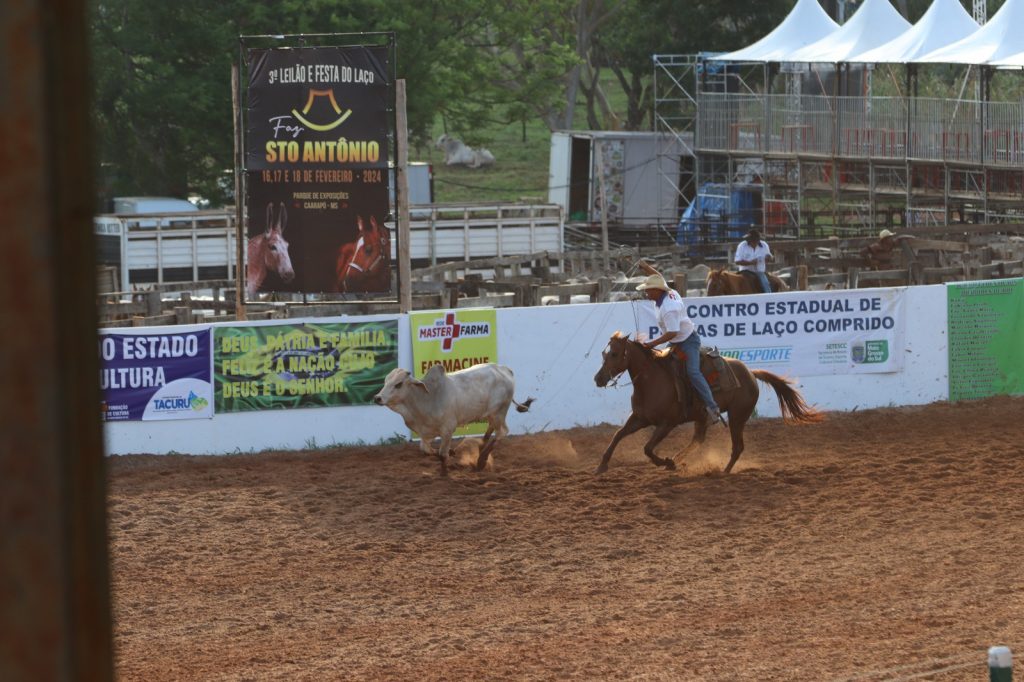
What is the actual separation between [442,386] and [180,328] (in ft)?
11.9

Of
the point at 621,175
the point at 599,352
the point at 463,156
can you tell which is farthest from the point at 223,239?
the point at 463,156

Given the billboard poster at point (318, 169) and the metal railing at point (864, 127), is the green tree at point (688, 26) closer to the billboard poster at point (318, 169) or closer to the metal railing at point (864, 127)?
the metal railing at point (864, 127)

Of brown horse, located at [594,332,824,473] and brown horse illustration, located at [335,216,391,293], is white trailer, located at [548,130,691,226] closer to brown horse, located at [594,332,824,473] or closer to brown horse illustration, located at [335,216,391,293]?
brown horse illustration, located at [335,216,391,293]

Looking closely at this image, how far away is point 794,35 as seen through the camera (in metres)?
47.8

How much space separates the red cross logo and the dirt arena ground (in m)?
1.45

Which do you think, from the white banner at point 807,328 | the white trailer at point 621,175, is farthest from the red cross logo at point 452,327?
the white trailer at point 621,175

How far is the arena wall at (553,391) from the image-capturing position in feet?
52.8

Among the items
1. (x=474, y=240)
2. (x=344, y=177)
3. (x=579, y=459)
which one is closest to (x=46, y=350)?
(x=579, y=459)

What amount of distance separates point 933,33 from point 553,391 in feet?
→ 89.9

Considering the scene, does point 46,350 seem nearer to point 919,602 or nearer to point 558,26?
point 919,602

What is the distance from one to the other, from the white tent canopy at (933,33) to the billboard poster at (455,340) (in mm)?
26236

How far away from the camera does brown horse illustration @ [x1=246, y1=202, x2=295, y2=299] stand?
17172 mm

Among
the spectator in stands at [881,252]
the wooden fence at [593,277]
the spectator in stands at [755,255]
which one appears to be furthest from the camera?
the spectator in stands at [881,252]

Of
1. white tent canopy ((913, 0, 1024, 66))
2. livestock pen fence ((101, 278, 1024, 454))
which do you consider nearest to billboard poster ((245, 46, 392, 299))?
livestock pen fence ((101, 278, 1024, 454))
